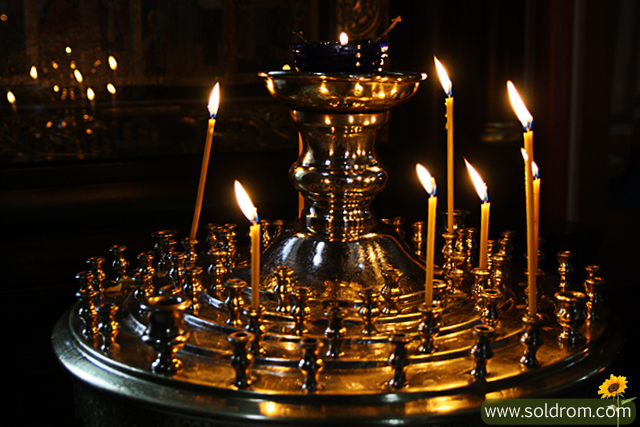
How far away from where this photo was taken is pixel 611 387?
0.72m

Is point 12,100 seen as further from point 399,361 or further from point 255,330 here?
point 399,361

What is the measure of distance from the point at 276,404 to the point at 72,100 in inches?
66.4

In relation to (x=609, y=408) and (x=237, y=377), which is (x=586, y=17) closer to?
(x=609, y=408)

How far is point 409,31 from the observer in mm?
2268

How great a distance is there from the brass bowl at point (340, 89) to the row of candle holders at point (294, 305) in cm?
20

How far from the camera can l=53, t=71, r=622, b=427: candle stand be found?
602mm

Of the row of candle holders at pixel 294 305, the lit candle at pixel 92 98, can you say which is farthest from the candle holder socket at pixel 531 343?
the lit candle at pixel 92 98

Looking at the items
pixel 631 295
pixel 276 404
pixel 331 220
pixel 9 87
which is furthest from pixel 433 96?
pixel 276 404

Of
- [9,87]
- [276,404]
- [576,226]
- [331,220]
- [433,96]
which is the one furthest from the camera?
[433,96]

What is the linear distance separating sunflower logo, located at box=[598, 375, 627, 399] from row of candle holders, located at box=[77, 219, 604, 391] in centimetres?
5

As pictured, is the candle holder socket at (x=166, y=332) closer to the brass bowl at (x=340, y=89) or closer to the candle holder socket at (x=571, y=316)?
the brass bowl at (x=340, y=89)

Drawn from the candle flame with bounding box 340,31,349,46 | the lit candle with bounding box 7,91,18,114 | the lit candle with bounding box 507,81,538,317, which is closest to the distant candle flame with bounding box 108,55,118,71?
the lit candle with bounding box 7,91,18,114

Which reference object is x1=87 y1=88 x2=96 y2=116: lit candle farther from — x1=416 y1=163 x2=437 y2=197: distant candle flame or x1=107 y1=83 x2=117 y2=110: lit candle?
x1=416 y1=163 x2=437 y2=197: distant candle flame

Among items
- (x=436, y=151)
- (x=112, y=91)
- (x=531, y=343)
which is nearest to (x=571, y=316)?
(x=531, y=343)
